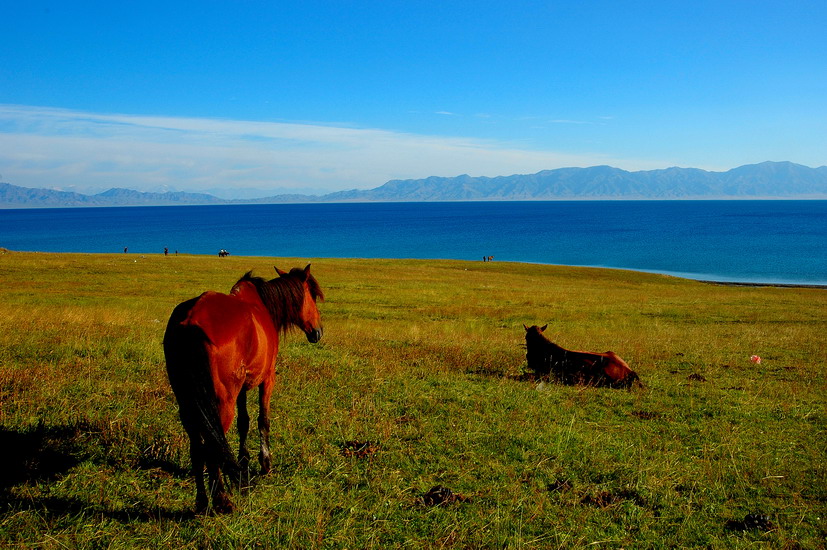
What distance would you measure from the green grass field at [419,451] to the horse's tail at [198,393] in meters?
0.75

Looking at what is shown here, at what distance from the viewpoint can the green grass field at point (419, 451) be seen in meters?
5.41

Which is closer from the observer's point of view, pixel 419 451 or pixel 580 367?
pixel 419 451

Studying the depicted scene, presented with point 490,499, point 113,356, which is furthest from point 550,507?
point 113,356

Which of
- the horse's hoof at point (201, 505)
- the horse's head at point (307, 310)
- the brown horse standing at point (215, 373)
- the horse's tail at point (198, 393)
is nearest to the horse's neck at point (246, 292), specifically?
the brown horse standing at point (215, 373)

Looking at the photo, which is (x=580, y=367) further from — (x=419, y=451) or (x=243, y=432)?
(x=243, y=432)

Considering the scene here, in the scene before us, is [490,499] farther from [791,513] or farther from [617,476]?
[791,513]

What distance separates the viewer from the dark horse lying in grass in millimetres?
11867

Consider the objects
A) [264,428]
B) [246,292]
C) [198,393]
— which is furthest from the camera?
[246,292]

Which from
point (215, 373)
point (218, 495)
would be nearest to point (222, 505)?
point (218, 495)

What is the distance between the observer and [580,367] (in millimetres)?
12188

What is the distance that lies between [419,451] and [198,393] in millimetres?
3392

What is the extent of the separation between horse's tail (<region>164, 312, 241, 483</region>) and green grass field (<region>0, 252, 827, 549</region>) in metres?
0.75

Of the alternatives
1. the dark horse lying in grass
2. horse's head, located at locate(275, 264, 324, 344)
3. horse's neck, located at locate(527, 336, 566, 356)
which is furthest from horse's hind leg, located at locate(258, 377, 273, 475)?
horse's neck, located at locate(527, 336, 566, 356)

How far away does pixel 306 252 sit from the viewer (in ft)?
405
